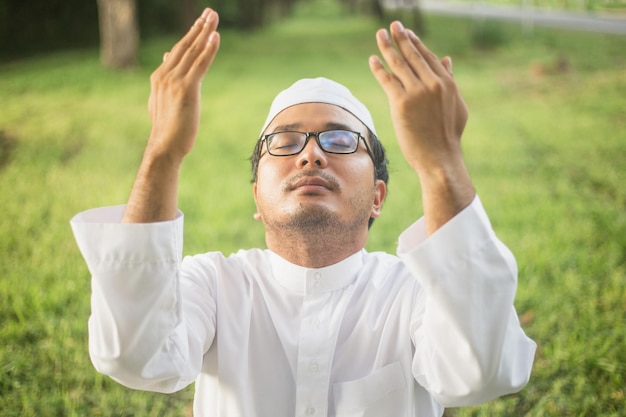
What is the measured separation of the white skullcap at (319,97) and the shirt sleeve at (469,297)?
622 millimetres

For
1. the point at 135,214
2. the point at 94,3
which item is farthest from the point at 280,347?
the point at 94,3

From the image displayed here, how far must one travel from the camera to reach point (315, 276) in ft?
5.30

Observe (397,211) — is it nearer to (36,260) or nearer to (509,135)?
(509,135)

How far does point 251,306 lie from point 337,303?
0.21 meters

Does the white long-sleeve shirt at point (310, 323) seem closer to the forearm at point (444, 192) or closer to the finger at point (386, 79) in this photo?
the forearm at point (444, 192)

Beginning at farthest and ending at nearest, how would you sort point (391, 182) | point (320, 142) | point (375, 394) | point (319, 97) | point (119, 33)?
point (119, 33) < point (391, 182) < point (319, 97) < point (320, 142) < point (375, 394)

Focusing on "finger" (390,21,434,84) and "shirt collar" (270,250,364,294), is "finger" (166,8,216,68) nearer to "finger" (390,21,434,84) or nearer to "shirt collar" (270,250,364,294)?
"finger" (390,21,434,84)

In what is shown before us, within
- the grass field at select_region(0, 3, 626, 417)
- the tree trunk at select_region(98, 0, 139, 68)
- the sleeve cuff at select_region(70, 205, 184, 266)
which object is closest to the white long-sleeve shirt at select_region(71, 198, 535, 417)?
the sleeve cuff at select_region(70, 205, 184, 266)

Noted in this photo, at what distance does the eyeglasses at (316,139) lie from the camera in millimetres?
1600

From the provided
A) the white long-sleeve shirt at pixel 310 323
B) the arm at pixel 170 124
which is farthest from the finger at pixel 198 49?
the white long-sleeve shirt at pixel 310 323

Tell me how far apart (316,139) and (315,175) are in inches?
5.1

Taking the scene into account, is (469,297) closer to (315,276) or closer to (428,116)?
(428,116)

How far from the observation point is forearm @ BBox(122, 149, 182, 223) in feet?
4.11

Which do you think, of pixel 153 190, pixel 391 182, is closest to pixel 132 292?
pixel 153 190
